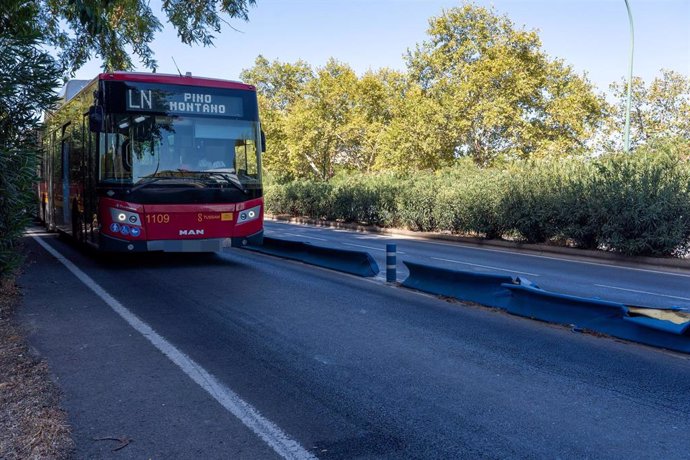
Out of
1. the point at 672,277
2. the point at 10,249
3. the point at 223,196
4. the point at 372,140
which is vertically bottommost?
the point at 672,277

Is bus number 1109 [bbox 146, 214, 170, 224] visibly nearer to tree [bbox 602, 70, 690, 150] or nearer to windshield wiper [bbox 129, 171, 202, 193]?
windshield wiper [bbox 129, 171, 202, 193]

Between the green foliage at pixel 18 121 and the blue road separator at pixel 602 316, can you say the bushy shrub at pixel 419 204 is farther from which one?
the green foliage at pixel 18 121

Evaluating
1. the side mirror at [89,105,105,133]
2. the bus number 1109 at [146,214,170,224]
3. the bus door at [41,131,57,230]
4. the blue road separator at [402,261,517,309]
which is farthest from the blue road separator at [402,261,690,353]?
the bus door at [41,131,57,230]

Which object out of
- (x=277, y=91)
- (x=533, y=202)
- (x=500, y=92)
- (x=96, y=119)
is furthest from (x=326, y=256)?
(x=277, y=91)

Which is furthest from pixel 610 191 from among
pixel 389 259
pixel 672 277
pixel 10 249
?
pixel 10 249

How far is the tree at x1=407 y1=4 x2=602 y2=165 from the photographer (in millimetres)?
28469

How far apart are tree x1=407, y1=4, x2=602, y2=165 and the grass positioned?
80.9 feet

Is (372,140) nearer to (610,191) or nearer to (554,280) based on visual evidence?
(610,191)

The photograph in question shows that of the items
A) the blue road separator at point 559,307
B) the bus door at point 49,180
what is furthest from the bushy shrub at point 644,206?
the bus door at point 49,180

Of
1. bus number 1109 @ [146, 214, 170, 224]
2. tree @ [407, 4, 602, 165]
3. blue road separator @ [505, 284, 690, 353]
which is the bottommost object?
blue road separator @ [505, 284, 690, 353]

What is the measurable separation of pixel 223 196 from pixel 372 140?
95.0 feet

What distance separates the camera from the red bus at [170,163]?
1102 centimetres

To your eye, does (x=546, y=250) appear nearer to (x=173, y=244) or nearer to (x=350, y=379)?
(x=173, y=244)

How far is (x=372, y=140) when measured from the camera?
131 feet
